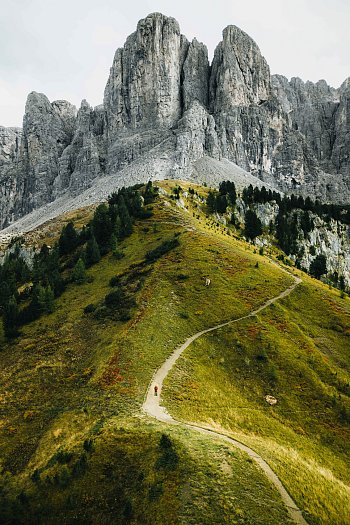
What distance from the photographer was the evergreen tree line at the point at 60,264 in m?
79.0

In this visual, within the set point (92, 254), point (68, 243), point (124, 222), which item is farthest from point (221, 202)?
point (92, 254)

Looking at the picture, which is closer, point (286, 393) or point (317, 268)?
point (286, 393)

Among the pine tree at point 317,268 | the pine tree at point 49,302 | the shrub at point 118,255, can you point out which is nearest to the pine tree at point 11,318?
the pine tree at point 49,302

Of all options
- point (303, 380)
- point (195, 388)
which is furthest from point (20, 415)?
point (303, 380)

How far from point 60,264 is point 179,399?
71344 millimetres

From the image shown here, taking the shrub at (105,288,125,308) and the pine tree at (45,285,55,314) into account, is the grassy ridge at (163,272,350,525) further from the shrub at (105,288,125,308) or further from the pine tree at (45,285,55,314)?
the pine tree at (45,285,55,314)

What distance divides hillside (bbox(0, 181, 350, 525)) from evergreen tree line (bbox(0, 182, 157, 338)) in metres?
2.70

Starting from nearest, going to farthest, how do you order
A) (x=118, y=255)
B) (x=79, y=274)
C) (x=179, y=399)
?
(x=179, y=399) → (x=79, y=274) → (x=118, y=255)

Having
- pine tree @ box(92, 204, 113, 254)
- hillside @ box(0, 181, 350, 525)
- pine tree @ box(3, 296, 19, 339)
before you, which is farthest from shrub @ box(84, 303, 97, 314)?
pine tree @ box(92, 204, 113, 254)

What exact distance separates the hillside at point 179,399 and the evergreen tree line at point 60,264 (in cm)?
270

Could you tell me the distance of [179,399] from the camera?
44.3 metres

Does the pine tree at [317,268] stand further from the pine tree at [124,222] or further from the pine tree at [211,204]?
the pine tree at [124,222]

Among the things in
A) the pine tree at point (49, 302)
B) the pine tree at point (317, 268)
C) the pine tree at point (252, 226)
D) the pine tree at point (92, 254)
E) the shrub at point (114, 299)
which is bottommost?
the pine tree at point (317, 268)

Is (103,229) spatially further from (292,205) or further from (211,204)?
(292,205)
